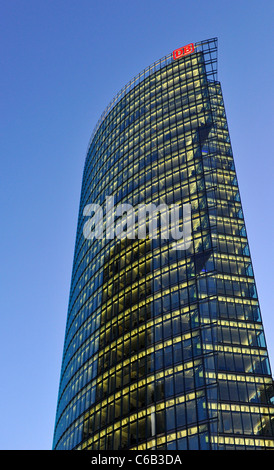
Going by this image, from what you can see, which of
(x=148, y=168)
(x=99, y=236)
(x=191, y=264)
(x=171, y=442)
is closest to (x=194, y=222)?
(x=191, y=264)

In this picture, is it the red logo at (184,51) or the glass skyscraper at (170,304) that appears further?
the red logo at (184,51)

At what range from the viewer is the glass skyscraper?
7175cm

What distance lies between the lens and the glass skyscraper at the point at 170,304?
71.8 meters

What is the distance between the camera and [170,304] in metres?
80.4

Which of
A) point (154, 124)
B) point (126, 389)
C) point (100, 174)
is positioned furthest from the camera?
point (100, 174)

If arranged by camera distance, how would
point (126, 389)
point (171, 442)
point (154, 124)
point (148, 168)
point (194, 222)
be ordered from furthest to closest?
point (154, 124) → point (148, 168) → point (194, 222) → point (126, 389) → point (171, 442)

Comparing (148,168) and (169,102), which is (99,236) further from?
(169,102)

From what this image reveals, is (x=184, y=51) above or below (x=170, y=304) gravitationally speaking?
above

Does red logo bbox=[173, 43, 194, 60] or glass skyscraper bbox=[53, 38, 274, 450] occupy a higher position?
red logo bbox=[173, 43, 194, 60]

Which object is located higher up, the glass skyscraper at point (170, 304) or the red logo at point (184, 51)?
the red logo at point (184, 51)

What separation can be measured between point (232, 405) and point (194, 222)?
28875 mm

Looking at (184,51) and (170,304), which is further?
(184,51)

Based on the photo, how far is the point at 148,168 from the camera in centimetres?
10344

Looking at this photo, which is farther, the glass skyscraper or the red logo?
the red logo
